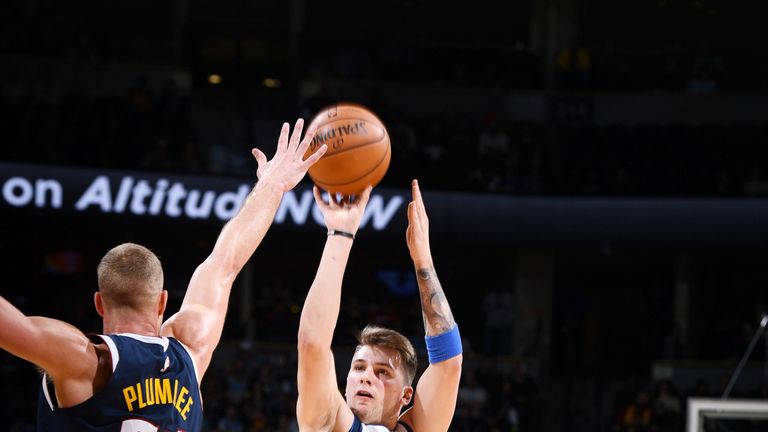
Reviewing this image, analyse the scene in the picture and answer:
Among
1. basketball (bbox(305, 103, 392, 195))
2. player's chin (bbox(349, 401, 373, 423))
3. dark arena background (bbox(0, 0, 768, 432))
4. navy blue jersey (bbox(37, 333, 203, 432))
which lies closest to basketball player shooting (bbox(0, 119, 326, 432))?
navy blue jersey (bbox(37, 333, 203, 432))

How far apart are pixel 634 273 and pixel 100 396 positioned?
56.3 feet

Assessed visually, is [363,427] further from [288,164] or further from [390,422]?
[288,164]

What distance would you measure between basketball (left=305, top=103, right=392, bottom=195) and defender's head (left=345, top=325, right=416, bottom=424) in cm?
55

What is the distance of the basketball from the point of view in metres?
3.93

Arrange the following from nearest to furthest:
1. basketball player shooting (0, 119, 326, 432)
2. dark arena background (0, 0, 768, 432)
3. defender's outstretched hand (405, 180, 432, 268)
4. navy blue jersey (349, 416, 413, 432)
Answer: basketball player shooting (0, 119, 326, 432), navy blue jersey (349, 416, 413, 432), defender's outstretched hand (405, 180, 432, 268), dark arena background (0, 0, 768, 432)

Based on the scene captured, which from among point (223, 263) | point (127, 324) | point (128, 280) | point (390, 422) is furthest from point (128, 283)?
point (390, 422)

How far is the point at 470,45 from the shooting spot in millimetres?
19297

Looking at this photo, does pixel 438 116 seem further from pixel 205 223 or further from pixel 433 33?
pixel 205 223

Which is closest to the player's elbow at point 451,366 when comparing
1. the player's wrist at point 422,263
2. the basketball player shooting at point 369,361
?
the basketball player shooting at point 369,361

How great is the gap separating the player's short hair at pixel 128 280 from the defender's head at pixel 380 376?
1032mm

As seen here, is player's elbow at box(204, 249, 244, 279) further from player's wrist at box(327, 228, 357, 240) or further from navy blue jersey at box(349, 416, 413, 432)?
navy blue jersey at box(349, 416, 413, 432)

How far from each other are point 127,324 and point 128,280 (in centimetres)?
12

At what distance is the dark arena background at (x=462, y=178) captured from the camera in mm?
14648

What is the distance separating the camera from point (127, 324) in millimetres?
2924
